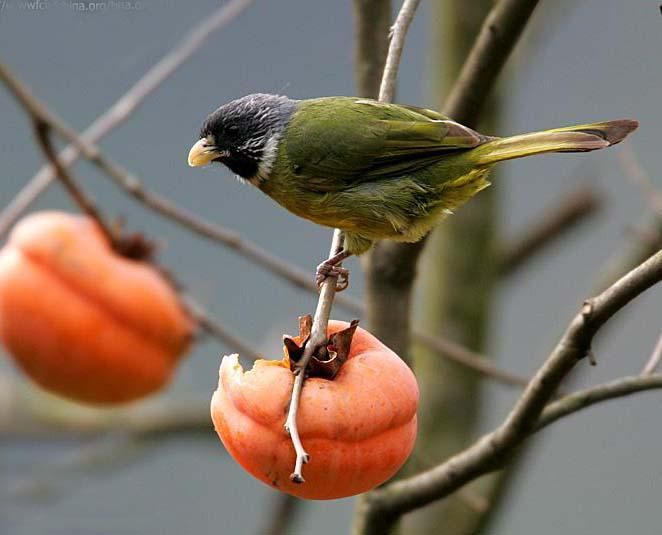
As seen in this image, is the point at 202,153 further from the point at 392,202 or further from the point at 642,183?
the point at 642,183

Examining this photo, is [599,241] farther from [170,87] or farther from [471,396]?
[471,396]

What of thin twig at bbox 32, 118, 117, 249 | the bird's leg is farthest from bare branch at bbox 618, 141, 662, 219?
thin twig at bbox 32, 118, 117, 249

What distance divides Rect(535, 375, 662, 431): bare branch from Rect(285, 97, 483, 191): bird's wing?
0.93 m

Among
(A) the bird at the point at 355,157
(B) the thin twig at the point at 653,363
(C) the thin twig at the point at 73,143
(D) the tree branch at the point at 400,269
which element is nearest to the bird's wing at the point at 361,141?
(A) the bird at the point at 355,157

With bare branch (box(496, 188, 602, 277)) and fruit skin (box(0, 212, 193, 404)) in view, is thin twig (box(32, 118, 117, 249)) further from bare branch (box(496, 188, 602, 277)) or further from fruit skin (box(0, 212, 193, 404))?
bare branch (box(496, 188, 602, 277))

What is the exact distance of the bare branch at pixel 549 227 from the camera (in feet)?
12.9

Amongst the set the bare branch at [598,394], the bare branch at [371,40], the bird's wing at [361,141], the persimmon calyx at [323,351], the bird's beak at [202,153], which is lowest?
the persimmon calyx at [323,351]

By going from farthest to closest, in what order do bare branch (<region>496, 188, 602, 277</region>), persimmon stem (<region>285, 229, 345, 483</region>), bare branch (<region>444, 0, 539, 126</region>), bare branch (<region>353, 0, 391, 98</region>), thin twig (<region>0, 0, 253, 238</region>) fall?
bare branch (<region>496, 188, 602, 277</region>)
thin twig (<region>0, 0, 253, 238</region>)
bare branch (<region>353, 0, 391, 98</region>)
bare branch (<region>444, 0, 539, 126</region>)
persimmon stem (<region>285, 229, 345, 483</region>)

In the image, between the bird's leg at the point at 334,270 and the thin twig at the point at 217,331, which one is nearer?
the bird's leg at the point at 334,270

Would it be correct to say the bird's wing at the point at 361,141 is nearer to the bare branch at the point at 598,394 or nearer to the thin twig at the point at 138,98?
the thin twig at the point at 138,98

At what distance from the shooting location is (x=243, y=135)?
3018 millimetres

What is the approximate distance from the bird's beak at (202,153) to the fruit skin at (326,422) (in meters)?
1.07

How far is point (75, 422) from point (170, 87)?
236cm

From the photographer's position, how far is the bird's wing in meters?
2.93
